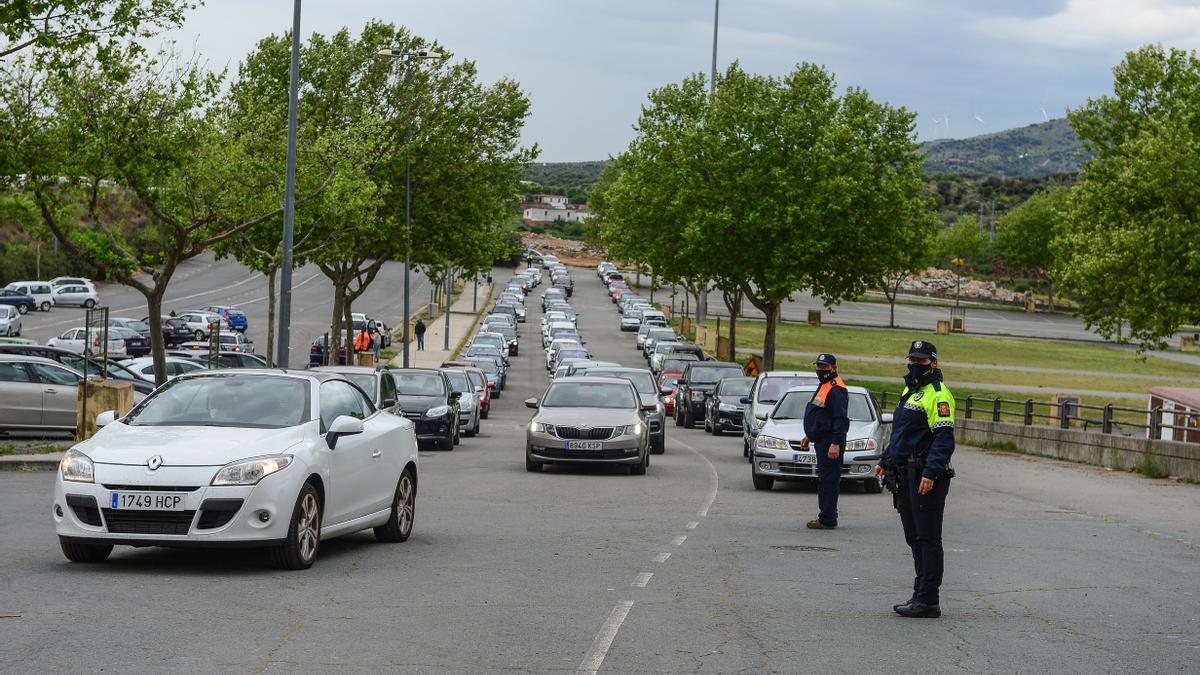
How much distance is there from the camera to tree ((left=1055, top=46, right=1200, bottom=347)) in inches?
1259

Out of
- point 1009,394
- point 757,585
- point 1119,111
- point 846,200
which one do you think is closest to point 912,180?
point 846,200

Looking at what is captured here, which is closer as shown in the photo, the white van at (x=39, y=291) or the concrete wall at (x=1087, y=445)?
the concrete wall at (x=1087, y=445)

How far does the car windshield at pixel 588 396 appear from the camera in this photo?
23.4 meters

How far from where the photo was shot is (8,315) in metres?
60.1

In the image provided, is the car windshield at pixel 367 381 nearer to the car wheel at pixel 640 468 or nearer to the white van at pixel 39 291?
the car wheel at pixel 640 468

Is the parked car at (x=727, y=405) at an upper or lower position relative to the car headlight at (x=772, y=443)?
lower

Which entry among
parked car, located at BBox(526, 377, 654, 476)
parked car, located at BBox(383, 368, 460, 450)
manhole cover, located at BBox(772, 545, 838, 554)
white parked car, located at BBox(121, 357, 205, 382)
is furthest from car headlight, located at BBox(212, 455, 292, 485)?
white parked car, located at BBox(121, 357, 205, 382)

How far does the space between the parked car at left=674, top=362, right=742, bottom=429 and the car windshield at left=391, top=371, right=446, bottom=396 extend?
1160 cm

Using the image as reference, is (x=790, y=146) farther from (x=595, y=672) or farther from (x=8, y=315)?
(x=595, y=672)

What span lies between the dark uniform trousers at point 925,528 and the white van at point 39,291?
73.4m

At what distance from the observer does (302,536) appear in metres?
10.7

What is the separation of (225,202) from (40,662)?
2127cm

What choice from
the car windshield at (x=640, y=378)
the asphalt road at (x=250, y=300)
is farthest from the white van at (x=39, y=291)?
the car windshield at (x=640, y=378)

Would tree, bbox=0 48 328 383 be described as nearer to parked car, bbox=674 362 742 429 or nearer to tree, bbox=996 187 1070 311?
parked car, bbox=674 362 742 429
